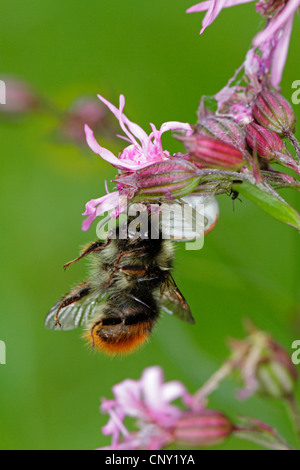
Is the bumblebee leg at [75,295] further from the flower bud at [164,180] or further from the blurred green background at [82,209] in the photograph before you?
the blurred green background at [82,209]

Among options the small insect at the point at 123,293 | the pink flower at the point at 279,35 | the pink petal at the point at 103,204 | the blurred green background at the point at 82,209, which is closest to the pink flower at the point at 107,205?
the pink petal at the point at 103,204

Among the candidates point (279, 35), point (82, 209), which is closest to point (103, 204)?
point (279, 35)

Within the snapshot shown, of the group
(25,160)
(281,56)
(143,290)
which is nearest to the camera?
(281,56)

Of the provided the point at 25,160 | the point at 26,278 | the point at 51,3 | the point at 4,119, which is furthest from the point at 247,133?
the point at 51,3

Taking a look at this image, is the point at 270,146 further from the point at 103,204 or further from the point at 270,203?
the point at 103,204

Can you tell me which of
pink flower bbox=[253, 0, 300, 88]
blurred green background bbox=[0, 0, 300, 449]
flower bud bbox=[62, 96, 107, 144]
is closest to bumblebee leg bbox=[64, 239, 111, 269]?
pink flower bbox=[253, 0, 300, 88]
